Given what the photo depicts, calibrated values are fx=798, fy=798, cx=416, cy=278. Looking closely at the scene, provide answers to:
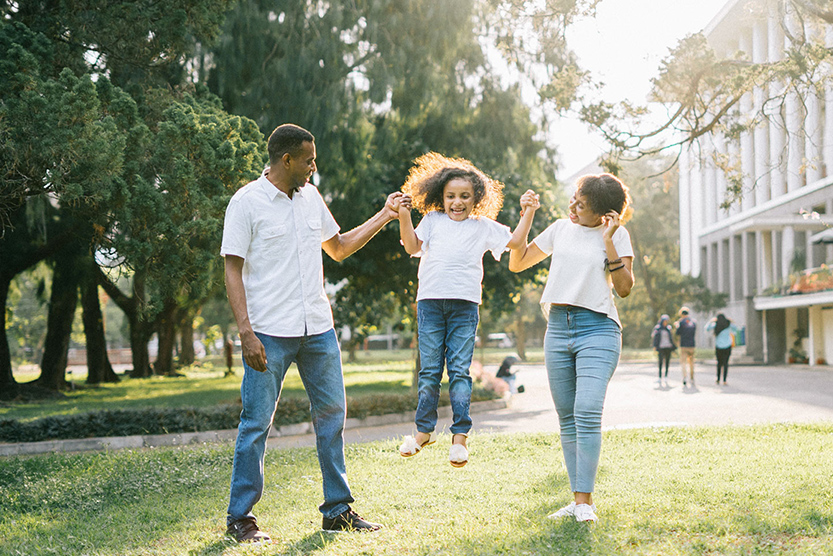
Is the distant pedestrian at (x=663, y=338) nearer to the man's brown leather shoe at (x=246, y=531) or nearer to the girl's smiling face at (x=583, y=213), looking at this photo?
the girl's smiling face at (x=583, y=213)

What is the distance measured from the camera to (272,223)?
4.60m

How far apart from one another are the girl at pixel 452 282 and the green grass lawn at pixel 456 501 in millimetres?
706

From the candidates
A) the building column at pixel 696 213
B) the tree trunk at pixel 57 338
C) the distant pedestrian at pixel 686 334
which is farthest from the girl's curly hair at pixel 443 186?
the building column at pixel 696 213

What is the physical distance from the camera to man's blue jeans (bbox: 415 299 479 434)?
199 inches

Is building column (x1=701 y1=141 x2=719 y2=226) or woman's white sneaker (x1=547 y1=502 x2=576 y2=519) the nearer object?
woman's white sneaker (x1=547 y1=502 x2=576 y2=519)

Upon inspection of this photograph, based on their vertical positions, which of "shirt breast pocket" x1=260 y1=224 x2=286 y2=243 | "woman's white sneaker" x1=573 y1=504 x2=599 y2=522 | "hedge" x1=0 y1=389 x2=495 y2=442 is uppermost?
"shirt breast pocket" x1=260 y1=224 x2=286 y2=243

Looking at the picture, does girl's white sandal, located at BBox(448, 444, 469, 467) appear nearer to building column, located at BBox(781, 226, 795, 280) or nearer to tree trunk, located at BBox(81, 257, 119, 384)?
tree trunk, located at BBox(81, 257, 119, 384)

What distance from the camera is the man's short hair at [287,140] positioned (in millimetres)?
4629

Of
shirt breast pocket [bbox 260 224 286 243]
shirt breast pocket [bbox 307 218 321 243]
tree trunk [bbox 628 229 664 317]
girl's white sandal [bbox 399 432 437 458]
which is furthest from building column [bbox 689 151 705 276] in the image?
shirt breast pocket [bbox 260 224 286 243]

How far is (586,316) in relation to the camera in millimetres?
4793

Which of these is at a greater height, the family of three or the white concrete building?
the white concrete building

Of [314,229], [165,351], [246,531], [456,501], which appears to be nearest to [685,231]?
[165,351]

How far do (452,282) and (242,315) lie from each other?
54.6 inches

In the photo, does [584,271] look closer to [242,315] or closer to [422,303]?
[422,303]
